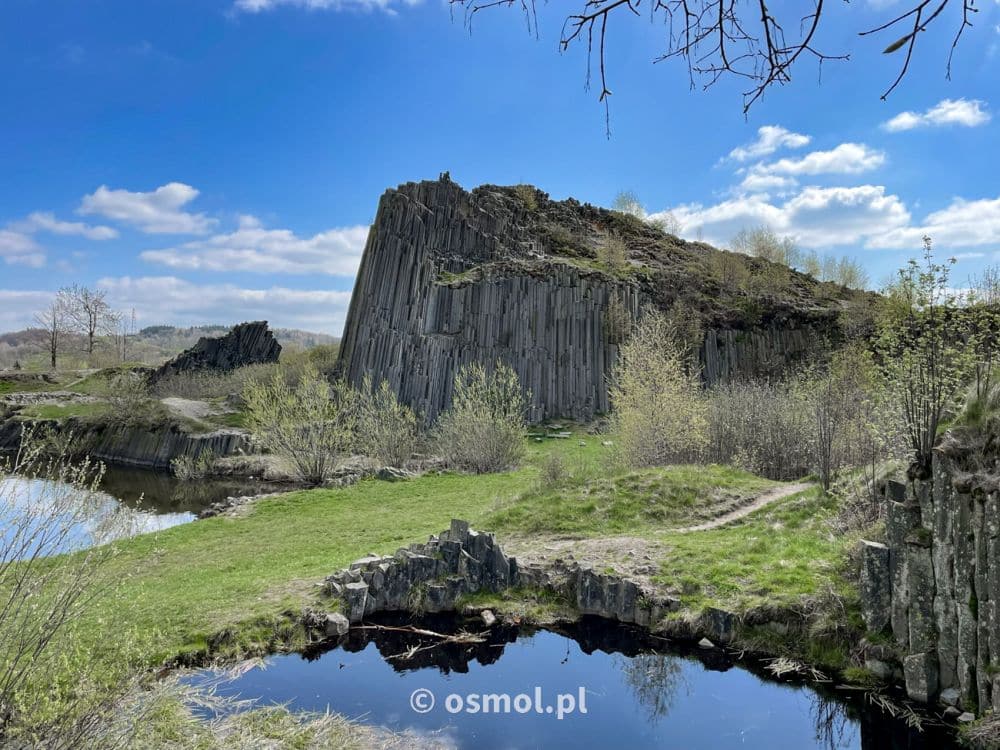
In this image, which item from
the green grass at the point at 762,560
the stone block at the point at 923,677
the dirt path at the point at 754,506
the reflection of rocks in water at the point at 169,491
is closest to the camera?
the stone block at the point at 923,677

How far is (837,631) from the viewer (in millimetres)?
8648

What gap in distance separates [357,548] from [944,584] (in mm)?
10330

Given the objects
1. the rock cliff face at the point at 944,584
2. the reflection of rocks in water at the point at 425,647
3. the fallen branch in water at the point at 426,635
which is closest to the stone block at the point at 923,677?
the rock cliff face at the point at 944,584

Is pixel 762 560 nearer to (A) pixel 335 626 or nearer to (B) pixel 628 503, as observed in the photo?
(B) pixel 628 503

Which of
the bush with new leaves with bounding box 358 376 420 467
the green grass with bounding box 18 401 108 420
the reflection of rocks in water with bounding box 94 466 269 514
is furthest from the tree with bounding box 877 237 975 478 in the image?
the green grass with bounding box 18 401 108 420

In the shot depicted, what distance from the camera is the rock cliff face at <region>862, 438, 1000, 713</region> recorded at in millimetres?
6695

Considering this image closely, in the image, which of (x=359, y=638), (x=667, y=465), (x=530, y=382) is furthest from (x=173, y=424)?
(x=359, y=638)

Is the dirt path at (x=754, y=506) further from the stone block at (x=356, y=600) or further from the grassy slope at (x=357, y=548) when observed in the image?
the stone block at (x=356, y=600)

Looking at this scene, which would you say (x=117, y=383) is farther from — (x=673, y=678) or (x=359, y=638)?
(x=673, y=678)

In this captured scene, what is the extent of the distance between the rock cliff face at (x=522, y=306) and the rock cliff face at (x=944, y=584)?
89.4ft

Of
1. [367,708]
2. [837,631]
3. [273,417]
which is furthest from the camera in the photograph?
[273,417]

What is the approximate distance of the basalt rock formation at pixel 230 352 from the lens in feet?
179

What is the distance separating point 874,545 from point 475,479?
14.9m

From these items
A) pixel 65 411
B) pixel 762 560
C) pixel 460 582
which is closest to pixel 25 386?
pixel 65 411
